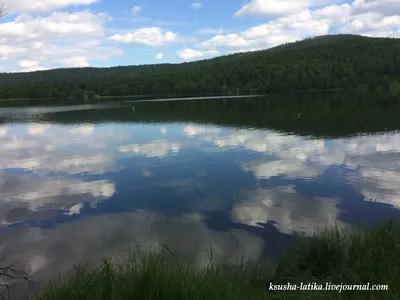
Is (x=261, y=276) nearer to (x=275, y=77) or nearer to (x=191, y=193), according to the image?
(x=191, y=193)

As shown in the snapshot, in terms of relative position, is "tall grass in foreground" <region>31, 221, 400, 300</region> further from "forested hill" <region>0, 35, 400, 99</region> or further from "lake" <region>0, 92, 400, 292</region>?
"forested hill" <region>0, 35, 400, 99</region>

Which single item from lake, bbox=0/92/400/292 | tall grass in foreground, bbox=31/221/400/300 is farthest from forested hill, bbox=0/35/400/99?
tall grass in foreground, bbox=31/221/400/300

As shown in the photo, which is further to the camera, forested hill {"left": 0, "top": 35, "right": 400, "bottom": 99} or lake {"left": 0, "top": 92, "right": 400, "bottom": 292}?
forested hill {"left": 0, "top": 35, "right": 400, "bottom": 99}

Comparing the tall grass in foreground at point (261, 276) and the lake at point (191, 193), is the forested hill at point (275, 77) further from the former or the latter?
the tall grass in foreground at point (261, 276)

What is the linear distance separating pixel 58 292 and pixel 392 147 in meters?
26.8

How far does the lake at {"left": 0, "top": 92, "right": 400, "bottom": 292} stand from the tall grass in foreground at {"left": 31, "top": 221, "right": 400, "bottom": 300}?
2579 mm

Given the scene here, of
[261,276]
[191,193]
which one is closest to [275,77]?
[191,193]

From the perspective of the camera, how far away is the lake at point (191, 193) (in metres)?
12.5

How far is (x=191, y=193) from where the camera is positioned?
701 inches

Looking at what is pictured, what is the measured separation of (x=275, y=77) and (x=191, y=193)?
5675 inches

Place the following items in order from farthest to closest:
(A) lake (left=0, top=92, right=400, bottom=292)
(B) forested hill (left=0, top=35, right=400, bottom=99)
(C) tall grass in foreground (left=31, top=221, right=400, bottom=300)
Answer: (B) forested hill (left=0, top=35, right=400, bottom=99), (A) lake (left=0, top=92, right=400, bottom=292), (C) tall grass in foreground (left=31, top=221, right=400, bottom=300)

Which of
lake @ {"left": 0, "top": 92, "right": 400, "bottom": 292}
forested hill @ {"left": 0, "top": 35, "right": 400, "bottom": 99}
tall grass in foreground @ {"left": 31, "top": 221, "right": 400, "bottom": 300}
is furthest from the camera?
forested hill @ {"left": 0, "top": 35, "right": 400, "bottom": 99}

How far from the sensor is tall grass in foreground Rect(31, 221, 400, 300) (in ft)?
18.6

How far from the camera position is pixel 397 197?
15820mm
